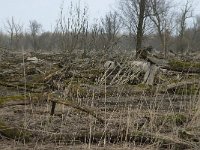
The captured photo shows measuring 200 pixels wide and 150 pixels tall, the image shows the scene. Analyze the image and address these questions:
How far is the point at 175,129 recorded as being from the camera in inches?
189

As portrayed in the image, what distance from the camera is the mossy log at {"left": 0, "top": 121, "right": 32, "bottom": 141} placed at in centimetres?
423

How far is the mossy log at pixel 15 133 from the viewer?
13.9 ft

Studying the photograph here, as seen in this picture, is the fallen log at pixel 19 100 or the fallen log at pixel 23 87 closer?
the fallen log at pixel 19 100

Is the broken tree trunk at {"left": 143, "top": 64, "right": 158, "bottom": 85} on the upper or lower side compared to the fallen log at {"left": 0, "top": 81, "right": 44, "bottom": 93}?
upper

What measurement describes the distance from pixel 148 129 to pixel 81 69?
583 cm

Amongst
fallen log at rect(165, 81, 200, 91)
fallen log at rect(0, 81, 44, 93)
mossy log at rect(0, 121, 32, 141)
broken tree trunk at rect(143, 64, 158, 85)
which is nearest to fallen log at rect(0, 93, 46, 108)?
mossy log at rect(0, 121, 32, 141)

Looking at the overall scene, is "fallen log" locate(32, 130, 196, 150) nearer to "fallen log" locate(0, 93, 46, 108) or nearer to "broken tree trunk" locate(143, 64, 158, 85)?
"fallen log" locate(0, 93, 46, 108)

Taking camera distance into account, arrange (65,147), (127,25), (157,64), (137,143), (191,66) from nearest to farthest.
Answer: (65,147) → (137,143) → (191,66) → (157,64) → (127,25)

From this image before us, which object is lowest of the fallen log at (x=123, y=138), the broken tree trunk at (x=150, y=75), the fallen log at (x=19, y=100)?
the fallen log at (x=123, y=138)

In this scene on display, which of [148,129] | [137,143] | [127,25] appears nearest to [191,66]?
[148,129]

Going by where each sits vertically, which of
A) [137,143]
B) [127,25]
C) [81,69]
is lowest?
[137,143]

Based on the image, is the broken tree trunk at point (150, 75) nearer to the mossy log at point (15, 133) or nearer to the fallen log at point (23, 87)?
the fallen log at point (23, 87)

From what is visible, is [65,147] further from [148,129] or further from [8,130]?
[148,129]

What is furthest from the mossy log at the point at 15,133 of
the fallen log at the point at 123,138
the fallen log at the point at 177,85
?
the fallen log at the point at 177,85
